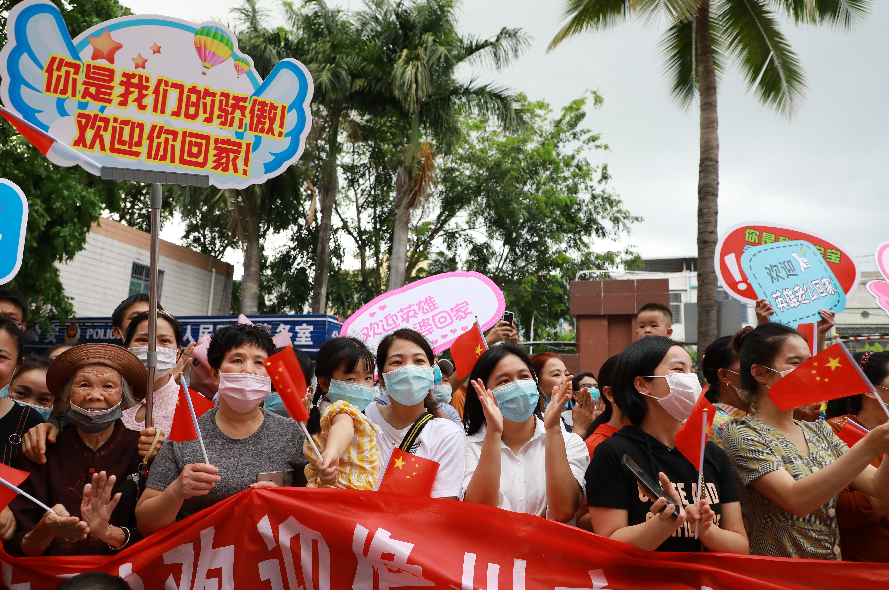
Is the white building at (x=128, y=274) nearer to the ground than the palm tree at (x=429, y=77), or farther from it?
nearer to the ground

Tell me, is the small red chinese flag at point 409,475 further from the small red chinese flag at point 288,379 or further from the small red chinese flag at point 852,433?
the small red chinese flag at point 852,433

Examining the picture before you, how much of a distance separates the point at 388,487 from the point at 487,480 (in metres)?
0.38

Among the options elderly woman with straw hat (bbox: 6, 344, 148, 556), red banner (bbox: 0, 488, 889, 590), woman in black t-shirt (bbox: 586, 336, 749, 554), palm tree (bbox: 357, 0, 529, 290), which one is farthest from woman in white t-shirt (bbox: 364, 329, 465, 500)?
palm tree (bbox: 357, 0, 529, 290)

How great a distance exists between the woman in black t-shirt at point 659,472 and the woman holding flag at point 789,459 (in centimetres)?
20

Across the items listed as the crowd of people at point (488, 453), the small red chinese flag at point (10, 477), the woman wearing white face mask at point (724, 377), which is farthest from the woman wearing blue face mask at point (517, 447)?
the small red chinese flag at point (10, 477)

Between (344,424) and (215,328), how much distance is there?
12678 millimetres

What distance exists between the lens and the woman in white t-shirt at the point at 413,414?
2.93m

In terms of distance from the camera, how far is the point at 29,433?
2.61 metres

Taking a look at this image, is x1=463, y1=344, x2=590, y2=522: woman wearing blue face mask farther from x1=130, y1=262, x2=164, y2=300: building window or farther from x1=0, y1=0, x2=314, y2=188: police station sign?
x1=130, y1=262, x2=164, y2=300: building window

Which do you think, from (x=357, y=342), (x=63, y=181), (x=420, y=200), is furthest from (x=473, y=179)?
(x=357, y=342)

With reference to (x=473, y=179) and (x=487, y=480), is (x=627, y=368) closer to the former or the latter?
(x=487, y=480)

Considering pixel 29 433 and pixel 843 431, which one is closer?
pixel 29 433

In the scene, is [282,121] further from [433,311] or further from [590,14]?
[590,14]

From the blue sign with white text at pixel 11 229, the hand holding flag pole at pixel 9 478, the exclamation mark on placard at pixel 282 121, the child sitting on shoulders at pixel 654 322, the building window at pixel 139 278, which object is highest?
the building window at pixel 139 278
